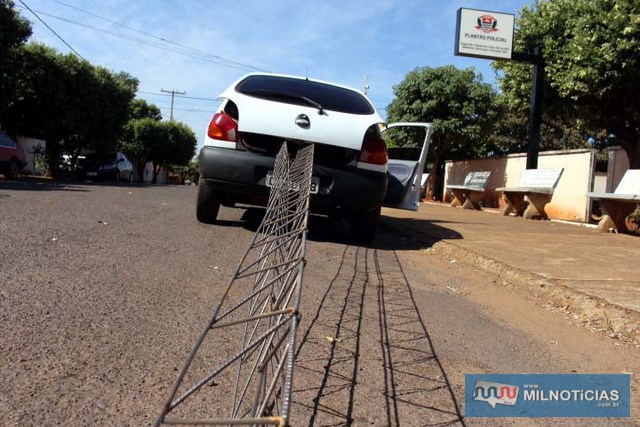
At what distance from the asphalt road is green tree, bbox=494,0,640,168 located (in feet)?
25.9

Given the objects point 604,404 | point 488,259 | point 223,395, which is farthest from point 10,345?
point 488,259

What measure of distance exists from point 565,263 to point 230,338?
368 cm

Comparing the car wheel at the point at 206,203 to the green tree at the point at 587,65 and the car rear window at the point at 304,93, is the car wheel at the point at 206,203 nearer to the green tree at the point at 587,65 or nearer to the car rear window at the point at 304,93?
the car rear window at the point at 304,93

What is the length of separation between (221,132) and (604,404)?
3996 mm

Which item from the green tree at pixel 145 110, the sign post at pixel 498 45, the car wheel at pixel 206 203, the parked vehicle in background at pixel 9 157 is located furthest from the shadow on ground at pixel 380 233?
the green tree at pixel 145 110

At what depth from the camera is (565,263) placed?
16.6ft

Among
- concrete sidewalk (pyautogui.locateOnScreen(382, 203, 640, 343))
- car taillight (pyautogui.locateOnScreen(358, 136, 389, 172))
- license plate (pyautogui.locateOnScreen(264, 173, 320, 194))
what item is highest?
car taillight (pyautogui.locateOnScreen(358, 136, 389, 172))

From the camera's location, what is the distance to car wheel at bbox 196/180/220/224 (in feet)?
18.5

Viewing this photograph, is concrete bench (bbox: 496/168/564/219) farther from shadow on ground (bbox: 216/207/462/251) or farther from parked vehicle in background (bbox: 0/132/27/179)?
parked vehicle in background (bbox: 0/132/27/179)

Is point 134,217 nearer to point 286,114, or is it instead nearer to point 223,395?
point 286,114

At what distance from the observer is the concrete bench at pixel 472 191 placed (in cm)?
1565

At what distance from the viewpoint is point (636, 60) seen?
412 inches

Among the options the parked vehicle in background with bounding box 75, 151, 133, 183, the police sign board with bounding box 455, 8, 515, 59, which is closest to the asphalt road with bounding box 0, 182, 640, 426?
the police sign board with bounding box 455, 8, 515, 59

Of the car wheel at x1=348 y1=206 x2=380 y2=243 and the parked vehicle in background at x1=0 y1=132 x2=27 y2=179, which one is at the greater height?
the parked vehicle in background at x1=0 y1=132 x2=27 y2=179
